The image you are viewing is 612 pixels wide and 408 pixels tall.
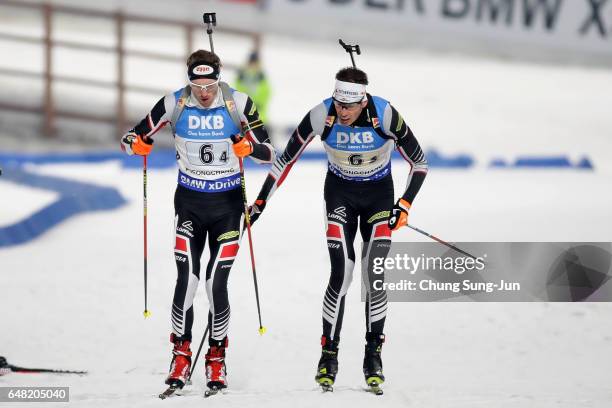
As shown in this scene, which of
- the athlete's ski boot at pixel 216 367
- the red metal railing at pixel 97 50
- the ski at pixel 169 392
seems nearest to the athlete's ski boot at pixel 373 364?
the athlete's ski boot at pixel 216 367

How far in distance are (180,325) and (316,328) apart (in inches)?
87.1

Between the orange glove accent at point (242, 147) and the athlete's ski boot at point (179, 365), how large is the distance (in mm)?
1408

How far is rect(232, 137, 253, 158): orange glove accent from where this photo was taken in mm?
7660

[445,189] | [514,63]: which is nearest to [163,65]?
[514,63]

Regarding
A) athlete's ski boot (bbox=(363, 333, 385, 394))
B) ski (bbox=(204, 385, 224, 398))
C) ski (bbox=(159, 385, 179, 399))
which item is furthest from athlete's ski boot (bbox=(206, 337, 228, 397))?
athlete's ski boot (bbox=(363, 333, 385, 394))

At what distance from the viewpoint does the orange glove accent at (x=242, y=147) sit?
766 centimetres

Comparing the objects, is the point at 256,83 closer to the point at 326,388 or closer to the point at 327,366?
the point at 327,366

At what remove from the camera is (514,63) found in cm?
3278

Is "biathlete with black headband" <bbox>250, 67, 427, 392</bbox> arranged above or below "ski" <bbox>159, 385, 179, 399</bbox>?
above

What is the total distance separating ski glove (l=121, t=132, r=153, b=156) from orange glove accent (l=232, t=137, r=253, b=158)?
0.63 metres

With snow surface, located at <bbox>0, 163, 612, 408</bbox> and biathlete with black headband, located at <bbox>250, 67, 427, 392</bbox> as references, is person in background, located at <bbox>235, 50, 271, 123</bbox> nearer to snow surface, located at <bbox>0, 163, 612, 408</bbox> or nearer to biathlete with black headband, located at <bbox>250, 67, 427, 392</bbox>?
snow surface, located at <bbox>0, 163, 612, 408</bbox>

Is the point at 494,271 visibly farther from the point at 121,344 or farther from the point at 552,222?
the point at 121,344

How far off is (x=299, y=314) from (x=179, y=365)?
2.58 meters

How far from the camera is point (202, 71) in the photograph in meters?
7.67
